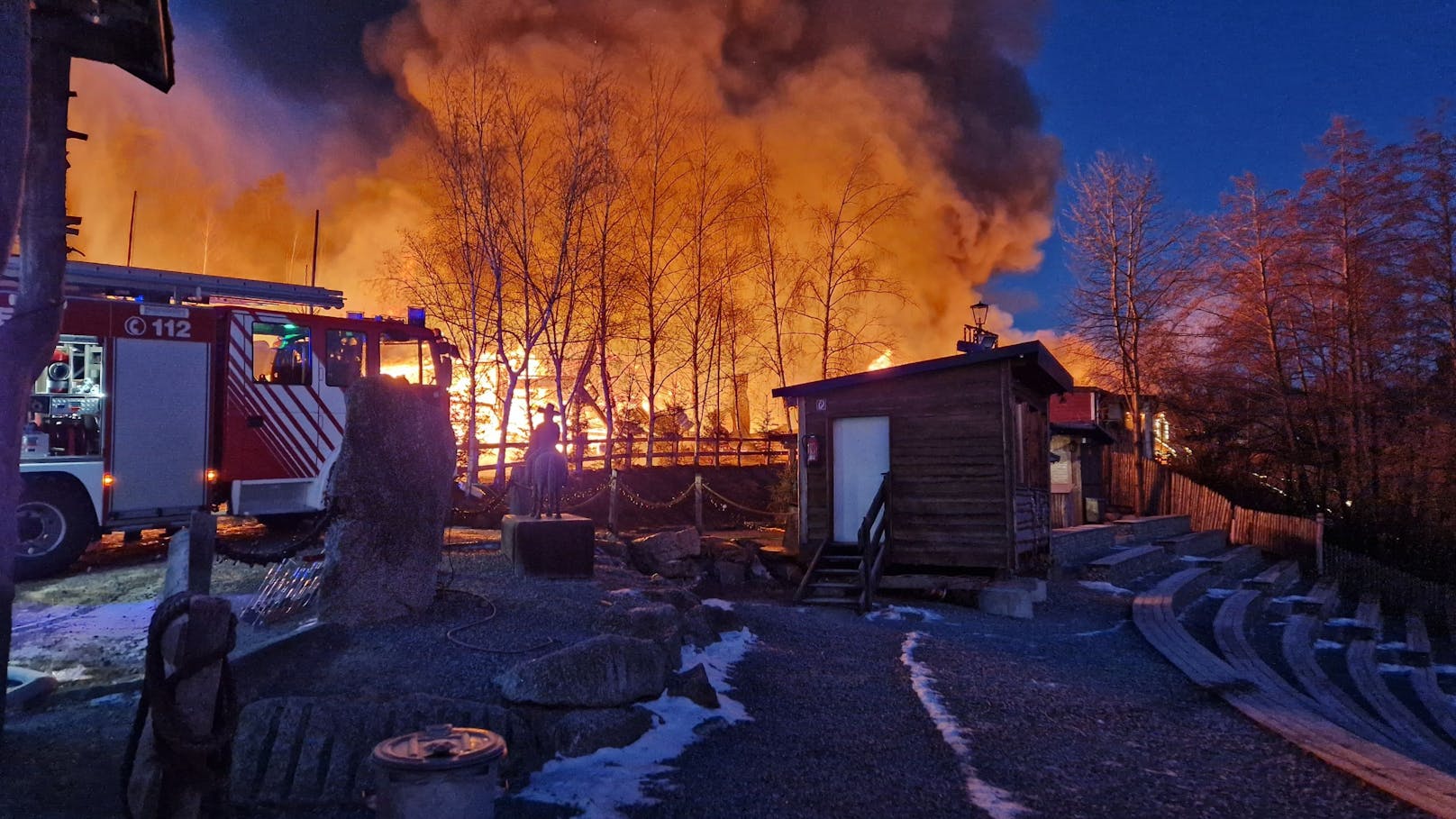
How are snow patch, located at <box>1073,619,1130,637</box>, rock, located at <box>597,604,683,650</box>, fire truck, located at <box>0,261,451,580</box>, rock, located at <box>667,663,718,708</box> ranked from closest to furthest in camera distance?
1. rock, located at <box>667,663,718,708</box>
2. rock, located at <box>597,604,683,650</box>
3. fire truck, located at <box>0,261,451,580</box>
4. snow patch, located at <box>1073,619,1130,637</box>

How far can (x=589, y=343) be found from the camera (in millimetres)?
21703

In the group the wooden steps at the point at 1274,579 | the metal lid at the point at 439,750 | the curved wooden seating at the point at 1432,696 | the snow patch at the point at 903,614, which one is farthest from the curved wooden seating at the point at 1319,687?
the metal lid at the point at 439,750

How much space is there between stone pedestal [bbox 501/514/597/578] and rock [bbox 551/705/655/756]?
3770 mm

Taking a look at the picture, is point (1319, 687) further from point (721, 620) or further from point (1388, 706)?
point (721, 620)

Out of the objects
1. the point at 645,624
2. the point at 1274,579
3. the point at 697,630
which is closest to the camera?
the point at 645,624

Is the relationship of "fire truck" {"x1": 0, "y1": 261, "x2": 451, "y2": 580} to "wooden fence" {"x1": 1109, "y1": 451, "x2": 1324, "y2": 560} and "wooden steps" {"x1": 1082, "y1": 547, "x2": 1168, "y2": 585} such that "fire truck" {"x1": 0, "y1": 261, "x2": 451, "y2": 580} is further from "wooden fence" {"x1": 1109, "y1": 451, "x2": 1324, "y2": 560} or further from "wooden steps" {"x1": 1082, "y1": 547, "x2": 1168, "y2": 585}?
"wooden fence" {"x1": 1109, "y1": 451, "x2": 1324, "y2": 560}

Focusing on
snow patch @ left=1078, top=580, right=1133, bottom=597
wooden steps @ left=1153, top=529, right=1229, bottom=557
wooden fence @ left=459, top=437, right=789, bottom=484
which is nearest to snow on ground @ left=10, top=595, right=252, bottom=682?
wooden fence @ left=459, top=437, right=789, bottom=484

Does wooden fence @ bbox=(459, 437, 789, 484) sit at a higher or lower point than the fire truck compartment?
higher

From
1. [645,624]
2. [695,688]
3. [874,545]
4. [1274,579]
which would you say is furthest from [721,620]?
[1274,579]

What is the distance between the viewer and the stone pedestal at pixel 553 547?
28.9ft

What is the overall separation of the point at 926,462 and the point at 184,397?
32.5 feet

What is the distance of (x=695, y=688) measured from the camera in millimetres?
5965

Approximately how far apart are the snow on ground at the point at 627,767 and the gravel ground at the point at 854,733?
11 centimetres

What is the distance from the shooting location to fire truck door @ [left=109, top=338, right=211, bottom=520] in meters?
10.3
